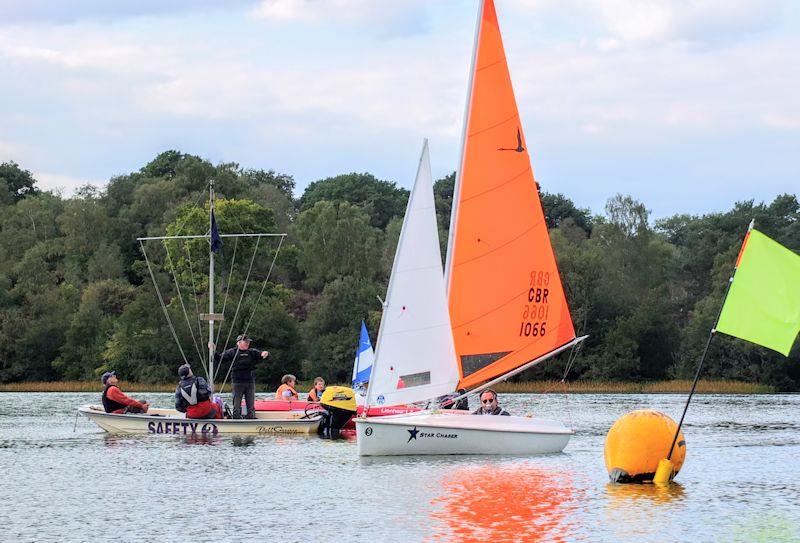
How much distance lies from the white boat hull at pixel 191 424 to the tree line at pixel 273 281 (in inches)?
1491

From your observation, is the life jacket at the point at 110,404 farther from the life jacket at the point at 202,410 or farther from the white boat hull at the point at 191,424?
the life jacket at the point at 202,410

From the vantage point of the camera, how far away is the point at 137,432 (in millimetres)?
34031

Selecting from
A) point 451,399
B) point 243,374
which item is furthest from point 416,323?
point 243,374

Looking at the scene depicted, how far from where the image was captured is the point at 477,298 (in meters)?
26.8

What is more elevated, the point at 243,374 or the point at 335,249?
the point at 335,249

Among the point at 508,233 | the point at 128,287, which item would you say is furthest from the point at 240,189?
the point at 508,233

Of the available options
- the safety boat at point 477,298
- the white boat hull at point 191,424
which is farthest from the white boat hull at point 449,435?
the white boat hull at point 191,424

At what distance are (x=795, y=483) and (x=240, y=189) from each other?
3290 inches

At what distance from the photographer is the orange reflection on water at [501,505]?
1719 centimetres

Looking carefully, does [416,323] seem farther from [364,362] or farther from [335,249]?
[335,249]

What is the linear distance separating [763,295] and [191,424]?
16.8 m

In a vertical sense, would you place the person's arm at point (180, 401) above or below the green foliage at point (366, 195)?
below

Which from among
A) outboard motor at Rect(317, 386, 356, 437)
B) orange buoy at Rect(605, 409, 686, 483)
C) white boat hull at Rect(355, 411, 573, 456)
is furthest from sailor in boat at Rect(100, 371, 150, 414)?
orange buoy at Rect(605, 409, 686, 483)

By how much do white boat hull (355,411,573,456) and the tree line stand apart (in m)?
46.5
